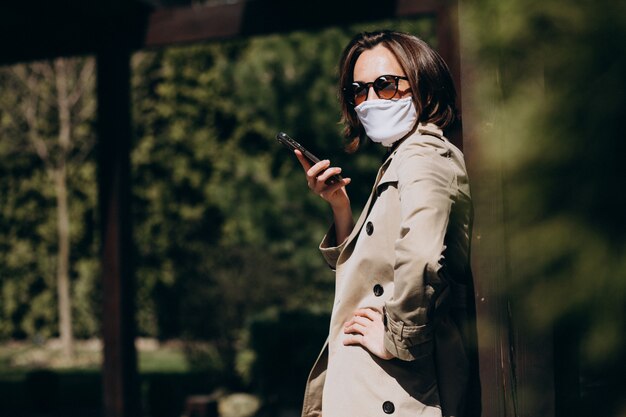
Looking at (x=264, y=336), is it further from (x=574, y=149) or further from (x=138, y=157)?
(x=574, y=149)

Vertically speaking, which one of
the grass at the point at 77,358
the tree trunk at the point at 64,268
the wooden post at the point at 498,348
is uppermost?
the wooden post at the point at 498,348

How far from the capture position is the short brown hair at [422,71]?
161cm

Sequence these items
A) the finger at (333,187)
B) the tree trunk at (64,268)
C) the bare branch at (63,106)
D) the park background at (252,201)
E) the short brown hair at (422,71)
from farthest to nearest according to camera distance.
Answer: the bare branch at (63,106) → the tree trunk at (64,268) → the finger at (333,187) → the short brown hair at (422,71) → the park background at (252,201)

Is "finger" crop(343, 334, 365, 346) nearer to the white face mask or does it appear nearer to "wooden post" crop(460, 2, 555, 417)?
"wooden post" crop(460, 2, 555, 417)

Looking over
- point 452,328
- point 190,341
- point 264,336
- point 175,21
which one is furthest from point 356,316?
point 190,341

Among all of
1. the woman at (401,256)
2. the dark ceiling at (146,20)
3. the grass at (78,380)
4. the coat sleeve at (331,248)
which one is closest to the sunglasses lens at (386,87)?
the woman at (401,256)

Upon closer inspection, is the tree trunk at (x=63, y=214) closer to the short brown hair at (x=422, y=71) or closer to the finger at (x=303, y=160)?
the finger at (x=303, y=160)

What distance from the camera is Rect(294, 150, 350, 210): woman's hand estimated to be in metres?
1.63

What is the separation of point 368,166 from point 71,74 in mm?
4039

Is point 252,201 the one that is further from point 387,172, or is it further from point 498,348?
point 498,348

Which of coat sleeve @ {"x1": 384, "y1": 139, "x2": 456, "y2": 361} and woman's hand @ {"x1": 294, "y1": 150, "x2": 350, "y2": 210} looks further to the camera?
woman's hand @ {"x1": 294, "y1": 150, "x2": 350, "y2": 210}

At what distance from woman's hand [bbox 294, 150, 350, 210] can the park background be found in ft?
1.06

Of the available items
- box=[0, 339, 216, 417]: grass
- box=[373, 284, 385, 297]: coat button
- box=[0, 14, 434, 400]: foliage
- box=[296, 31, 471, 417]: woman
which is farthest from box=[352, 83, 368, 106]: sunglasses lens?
box=[0, 14, 434, 400]: foliage

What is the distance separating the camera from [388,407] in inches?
59.2
